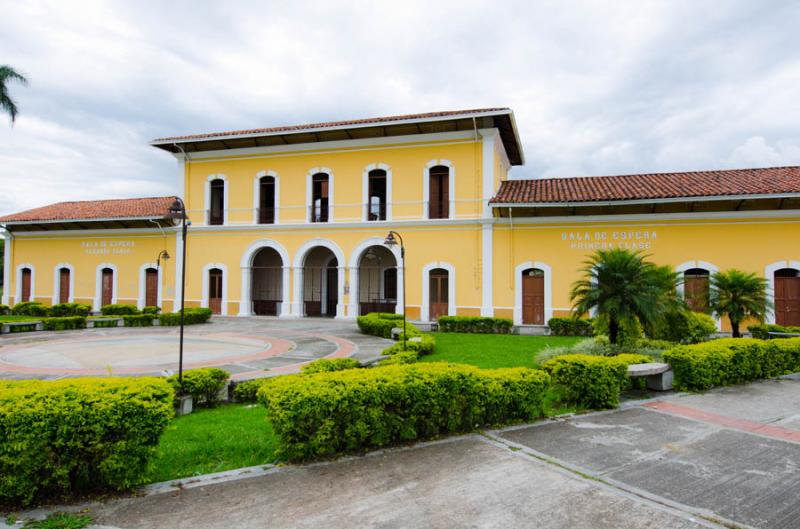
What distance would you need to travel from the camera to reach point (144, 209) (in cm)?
2472

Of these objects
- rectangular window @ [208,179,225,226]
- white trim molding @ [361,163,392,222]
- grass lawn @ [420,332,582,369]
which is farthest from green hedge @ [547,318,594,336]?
rectangular window @ [208,179,225,226]

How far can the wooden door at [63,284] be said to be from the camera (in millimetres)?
25406

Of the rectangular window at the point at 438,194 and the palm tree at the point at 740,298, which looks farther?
the rectangular window at the point at 438,194

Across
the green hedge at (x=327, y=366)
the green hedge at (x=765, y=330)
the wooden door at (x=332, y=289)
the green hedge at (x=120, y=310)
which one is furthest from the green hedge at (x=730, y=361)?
the green hedge at (x=120, y=310)

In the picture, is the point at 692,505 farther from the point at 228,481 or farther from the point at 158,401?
the point at 158,401

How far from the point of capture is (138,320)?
18094 mm

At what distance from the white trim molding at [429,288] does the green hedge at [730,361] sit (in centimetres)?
1145

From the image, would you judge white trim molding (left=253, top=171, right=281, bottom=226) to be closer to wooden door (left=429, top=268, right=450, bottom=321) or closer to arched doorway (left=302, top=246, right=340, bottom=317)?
arched doorway (left=302, top=246, right=340, bottom=317)

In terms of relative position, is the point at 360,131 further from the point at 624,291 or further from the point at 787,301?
the point at 787,301

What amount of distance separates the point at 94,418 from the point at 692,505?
4.95m

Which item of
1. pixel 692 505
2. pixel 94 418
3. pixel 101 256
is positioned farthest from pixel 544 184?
pixel 101 256

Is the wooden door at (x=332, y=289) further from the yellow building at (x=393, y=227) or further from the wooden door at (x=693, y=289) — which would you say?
the wooden door at (x=693, y=289)

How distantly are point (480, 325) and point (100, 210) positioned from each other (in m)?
21.8

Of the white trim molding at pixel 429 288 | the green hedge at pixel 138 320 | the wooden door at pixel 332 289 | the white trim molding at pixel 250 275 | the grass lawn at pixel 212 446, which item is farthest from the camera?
the wooden door at pixel 332 289
